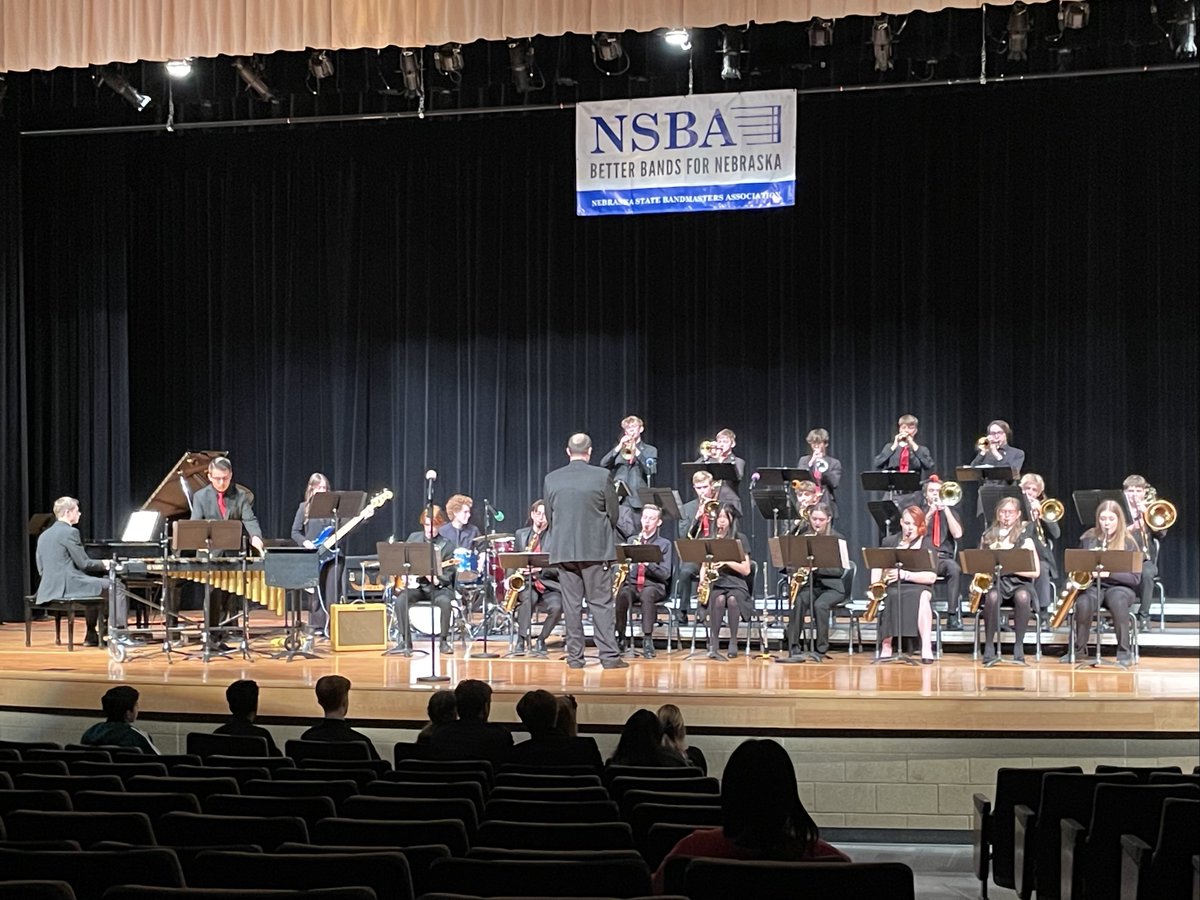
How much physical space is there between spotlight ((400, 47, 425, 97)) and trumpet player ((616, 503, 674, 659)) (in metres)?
4.56

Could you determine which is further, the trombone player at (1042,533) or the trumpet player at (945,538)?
the trumpet player at (945,538)

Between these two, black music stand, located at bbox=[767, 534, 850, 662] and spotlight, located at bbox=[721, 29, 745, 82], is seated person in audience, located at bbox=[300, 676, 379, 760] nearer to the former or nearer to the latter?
black music stand, located at bbox=[767, 534, 850, 662]

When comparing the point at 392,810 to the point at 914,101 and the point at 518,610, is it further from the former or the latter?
the point at 914,101

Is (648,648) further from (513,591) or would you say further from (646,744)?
(646,744)

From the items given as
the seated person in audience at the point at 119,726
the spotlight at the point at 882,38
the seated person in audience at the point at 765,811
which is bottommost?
the seated person in audience at the point at 119,726

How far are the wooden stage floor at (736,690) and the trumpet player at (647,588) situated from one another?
42 cm

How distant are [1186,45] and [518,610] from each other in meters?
7.22

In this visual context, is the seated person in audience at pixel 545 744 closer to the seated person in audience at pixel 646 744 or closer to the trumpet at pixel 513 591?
the seated person in audience at pixel 646 744

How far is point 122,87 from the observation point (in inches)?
535

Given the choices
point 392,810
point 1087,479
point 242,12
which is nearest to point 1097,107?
point 1087,479

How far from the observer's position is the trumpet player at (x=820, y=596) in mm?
10727

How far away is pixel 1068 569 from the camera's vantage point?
32.4 feet

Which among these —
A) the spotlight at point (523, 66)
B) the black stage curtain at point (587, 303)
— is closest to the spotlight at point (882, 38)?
the black stage curtain at point (587, 303)

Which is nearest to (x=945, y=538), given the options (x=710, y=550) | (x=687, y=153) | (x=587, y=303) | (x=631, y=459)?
(x=710, y=550)
